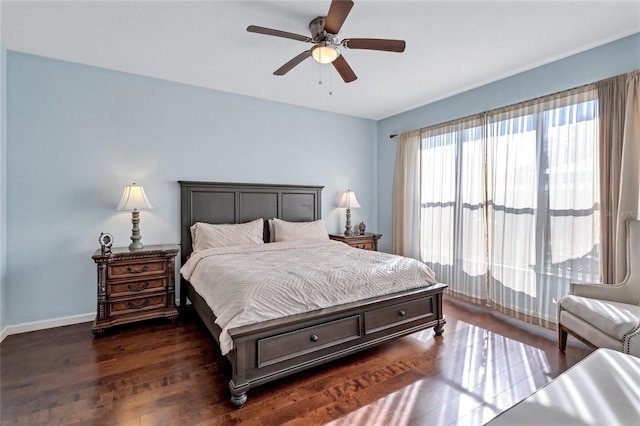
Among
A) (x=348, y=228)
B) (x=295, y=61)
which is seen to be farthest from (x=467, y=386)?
(x=348, y=228)

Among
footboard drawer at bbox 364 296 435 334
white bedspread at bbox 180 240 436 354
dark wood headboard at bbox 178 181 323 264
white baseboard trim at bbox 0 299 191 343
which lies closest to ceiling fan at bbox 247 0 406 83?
white bedspread at bbox 180 240 436 354

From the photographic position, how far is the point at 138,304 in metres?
3.12

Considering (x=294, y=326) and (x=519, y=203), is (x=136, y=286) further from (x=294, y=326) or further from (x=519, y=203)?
(x=519, y=203)

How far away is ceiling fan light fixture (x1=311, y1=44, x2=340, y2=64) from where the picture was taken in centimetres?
233

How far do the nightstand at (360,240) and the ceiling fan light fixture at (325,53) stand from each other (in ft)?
8.65

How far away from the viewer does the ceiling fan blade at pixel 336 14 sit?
6.02 feet

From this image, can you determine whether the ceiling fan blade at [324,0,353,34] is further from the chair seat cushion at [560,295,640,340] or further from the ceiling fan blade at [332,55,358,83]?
the chair seat cushion at [560,295,640,340]

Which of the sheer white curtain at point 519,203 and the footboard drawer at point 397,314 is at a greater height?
the sheer white curtain at point 519,203

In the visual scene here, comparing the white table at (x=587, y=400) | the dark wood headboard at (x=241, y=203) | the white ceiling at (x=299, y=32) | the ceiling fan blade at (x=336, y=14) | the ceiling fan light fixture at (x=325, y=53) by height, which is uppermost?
the white ceiling at (x=299, y=32)

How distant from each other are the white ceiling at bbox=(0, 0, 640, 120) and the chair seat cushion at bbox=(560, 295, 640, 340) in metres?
2.24

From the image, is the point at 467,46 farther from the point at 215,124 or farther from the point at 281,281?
the point at 215,124

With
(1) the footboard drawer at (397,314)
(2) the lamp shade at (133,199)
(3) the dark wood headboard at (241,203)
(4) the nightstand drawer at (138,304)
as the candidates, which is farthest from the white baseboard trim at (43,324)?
(1) the footboard drawer at (397,314)

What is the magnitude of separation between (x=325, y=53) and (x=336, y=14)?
41cm

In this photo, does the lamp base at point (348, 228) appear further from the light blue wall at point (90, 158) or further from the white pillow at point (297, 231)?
the light blue wall at point (90, 158)
